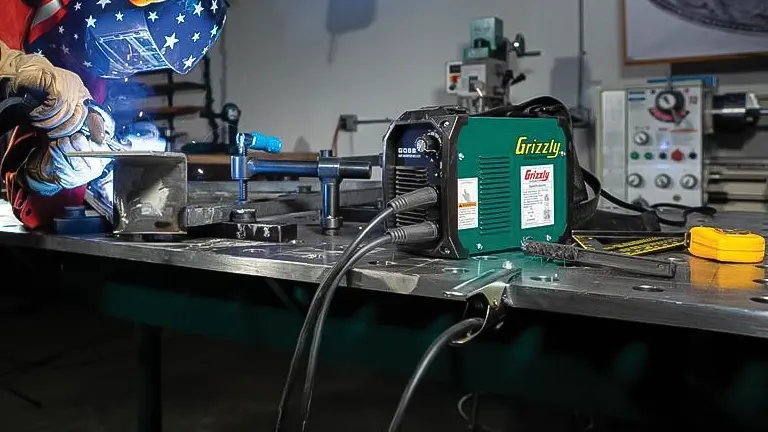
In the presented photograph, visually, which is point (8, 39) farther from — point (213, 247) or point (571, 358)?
point (571, 358)

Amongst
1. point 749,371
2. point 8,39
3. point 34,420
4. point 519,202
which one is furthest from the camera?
point 34,420

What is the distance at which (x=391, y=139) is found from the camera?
3.04 ft

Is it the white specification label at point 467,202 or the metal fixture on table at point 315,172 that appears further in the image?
the metal fixture on table at point 315,172

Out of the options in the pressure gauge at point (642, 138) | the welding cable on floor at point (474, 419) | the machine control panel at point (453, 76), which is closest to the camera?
the welding cable on floor at point (474, 419)

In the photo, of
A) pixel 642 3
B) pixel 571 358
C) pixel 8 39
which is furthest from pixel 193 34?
pixel 642 3

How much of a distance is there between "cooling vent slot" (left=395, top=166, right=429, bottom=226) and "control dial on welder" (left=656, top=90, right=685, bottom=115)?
1.83 m

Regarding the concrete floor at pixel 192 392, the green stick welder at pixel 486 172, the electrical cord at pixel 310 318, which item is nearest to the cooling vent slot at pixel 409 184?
the green stick welder at pixel 486 172

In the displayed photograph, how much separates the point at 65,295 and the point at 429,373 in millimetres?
681

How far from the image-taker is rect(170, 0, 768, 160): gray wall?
2.96 meters

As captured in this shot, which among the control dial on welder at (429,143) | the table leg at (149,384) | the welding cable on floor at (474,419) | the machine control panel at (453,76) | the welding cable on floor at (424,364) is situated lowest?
the welding cable on floor at (474,419)

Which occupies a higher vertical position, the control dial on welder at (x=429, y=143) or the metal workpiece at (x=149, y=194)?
the control dial on welder at (x=429, y=143)

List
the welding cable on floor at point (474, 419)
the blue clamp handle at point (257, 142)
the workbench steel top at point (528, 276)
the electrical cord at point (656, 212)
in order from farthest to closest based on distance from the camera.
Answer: the welding cable on floor at point (474, 419)
the electrical cord at point (656, 212)
the blue clamp handle at point (257, 142)
the workbench steel top at point (528, 276)

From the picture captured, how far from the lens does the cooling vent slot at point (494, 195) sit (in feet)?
2.90

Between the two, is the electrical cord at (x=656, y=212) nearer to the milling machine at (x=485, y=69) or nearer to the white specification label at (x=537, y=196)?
the white specification label at (x=537, y=196)
